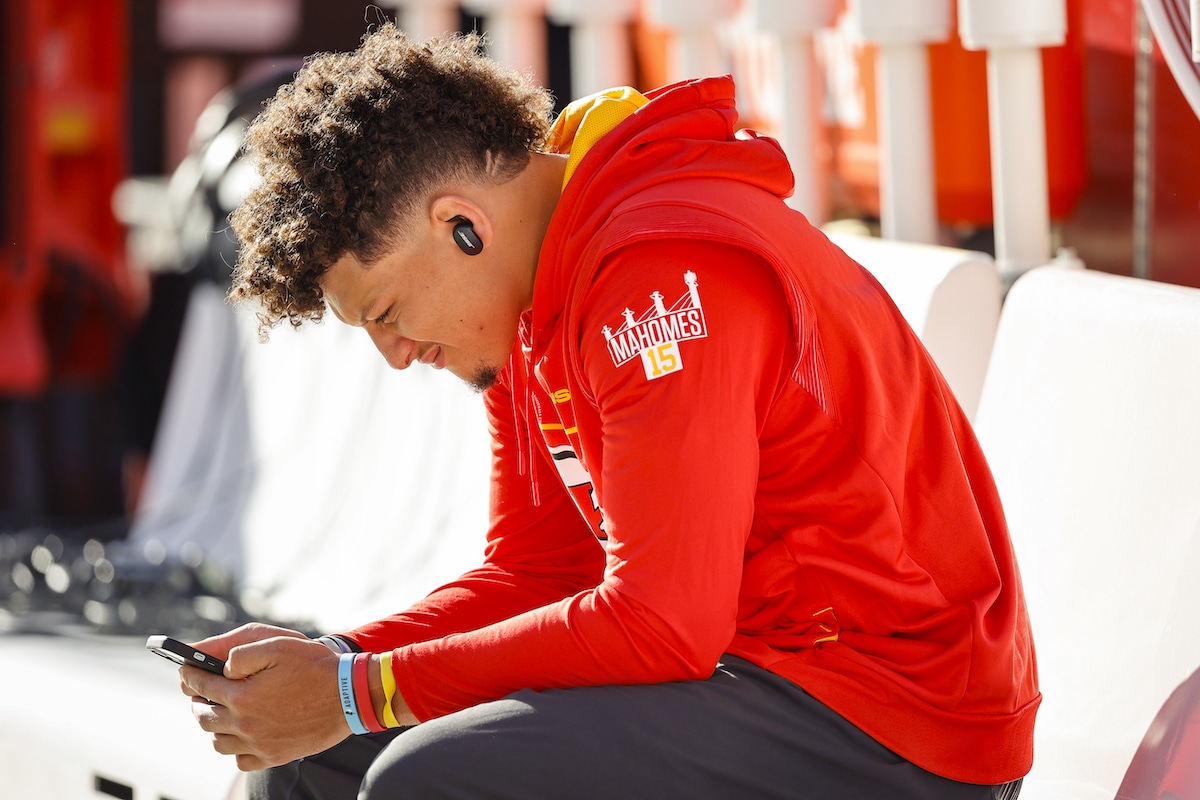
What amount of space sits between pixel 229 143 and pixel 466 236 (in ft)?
9.63

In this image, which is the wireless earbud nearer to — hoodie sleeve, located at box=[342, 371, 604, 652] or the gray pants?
hoodie sleeve, located at box=[342, 371, 604, 652]

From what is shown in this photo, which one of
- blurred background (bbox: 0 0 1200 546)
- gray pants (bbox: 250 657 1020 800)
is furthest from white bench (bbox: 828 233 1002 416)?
gray pants (bbox: 250 657 1020 800)

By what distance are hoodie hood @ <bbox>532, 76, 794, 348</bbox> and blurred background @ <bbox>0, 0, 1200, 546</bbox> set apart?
4.01ft

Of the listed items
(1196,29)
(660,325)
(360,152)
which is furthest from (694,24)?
(660,325)

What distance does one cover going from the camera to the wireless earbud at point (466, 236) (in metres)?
1.48

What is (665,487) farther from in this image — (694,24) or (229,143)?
(229,143)

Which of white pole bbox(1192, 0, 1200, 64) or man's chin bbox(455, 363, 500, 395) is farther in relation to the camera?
white pole bbox(1192, 0, 1200, 64)

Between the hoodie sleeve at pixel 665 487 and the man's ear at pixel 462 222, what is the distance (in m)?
0.16

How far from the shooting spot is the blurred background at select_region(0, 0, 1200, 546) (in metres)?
2.66

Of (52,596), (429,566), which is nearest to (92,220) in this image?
(52,596)

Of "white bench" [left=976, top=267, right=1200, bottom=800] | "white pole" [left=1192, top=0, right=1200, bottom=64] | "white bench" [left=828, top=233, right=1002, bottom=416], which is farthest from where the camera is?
"white bench" [left=828, top=233, right=1002, bottom=416]

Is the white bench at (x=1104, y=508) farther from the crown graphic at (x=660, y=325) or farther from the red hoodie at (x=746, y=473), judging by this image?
the crown graphic at (x=660, y=325)

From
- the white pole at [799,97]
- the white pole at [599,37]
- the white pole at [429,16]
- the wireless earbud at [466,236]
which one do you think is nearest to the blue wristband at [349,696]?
the wireless earbud at [466,236]

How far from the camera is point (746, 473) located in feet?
4.34
